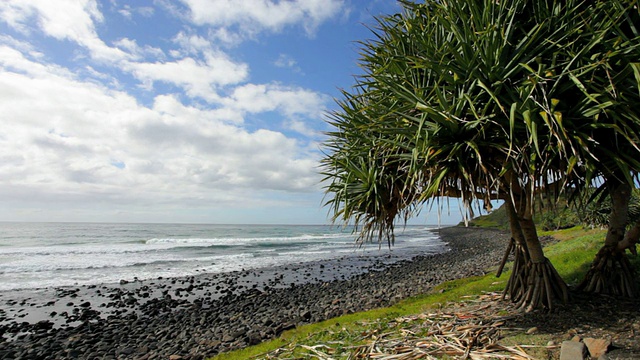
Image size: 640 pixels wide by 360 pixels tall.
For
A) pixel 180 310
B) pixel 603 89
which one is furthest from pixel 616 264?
pixel 180 310

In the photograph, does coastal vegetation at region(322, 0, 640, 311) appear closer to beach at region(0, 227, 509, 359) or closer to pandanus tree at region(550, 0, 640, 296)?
pandanus tree at region(550, 0, 640, 296)

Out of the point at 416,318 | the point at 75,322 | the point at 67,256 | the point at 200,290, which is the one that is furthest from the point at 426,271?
the point at 67,256

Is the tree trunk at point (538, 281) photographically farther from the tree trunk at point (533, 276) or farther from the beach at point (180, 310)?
the beach at point (180, 310)

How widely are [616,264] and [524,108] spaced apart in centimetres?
400

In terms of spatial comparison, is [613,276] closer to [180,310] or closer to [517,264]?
[517,264]

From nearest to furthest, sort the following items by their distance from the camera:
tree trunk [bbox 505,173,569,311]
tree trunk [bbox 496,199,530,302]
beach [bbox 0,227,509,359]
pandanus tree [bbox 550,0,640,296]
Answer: pandanus tree [bbox 550,0,640,296] < tree trunk [bbox 505,173,569,311] < tree trunk [bbox 496,199,530,302] < beach [bbox 0,227,509,359]

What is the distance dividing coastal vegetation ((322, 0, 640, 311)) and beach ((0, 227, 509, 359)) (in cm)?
668

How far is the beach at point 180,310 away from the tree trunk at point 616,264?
6550 millimetres

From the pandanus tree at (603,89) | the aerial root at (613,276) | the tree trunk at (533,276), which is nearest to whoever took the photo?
the pandanus tree at (603,89)

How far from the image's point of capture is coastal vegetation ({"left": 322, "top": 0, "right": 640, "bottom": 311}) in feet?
13.2

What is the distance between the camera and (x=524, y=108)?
4113 millimetres

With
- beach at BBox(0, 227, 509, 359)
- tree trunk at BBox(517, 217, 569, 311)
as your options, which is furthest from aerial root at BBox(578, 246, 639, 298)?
beach at BBox(0, 227, 509, 359)

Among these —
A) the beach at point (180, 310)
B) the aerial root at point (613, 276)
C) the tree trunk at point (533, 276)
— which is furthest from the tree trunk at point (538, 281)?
the beach at point (180, 310)

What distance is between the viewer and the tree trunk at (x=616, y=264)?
19.4 ft
